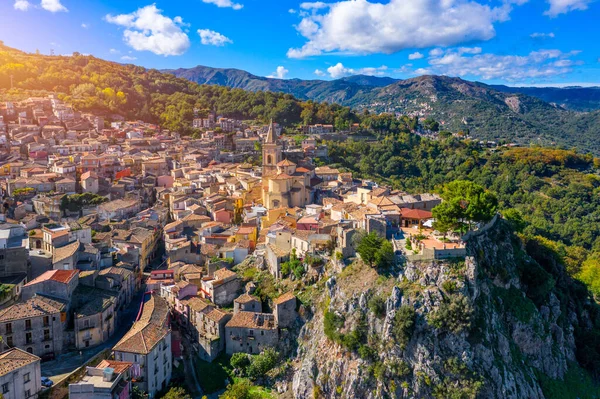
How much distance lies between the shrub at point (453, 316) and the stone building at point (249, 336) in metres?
10.3

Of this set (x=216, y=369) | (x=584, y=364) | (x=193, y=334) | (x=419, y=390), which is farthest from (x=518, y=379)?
(x=193, y=334)

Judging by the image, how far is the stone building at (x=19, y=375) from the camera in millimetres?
22344

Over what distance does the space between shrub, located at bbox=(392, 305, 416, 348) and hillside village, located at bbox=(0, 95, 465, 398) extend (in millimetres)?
3783

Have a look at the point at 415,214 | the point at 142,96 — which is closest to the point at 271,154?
Answer: the point at 415,214

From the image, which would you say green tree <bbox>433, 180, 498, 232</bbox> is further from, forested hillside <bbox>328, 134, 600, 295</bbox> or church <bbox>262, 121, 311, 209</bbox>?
forested hillside <bbox>328, 134, 600, 295</bbox>

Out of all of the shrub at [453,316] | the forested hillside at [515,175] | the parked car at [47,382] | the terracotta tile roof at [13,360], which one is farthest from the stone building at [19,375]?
the forested hillside at [515,175]

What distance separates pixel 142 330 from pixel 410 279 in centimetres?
1605

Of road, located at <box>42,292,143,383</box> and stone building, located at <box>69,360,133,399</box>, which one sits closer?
stone building, located at <box>69,360,133,399</box>

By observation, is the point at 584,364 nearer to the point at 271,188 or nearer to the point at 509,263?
the point at 509,263

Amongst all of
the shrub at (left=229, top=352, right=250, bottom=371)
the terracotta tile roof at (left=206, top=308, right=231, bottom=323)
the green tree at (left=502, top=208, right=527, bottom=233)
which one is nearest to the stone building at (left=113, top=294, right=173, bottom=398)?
the terracotta tile roof at (left=206, top=308, right=231, bottom=323)

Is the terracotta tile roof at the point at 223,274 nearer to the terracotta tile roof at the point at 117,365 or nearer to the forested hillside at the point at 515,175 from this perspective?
the terracotta tile roof at the point at 117,365

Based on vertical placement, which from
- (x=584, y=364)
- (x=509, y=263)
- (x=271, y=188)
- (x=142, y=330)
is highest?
(x=271, y=188)

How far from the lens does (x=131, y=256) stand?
37844mm

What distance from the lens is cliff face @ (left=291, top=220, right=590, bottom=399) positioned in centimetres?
2608
